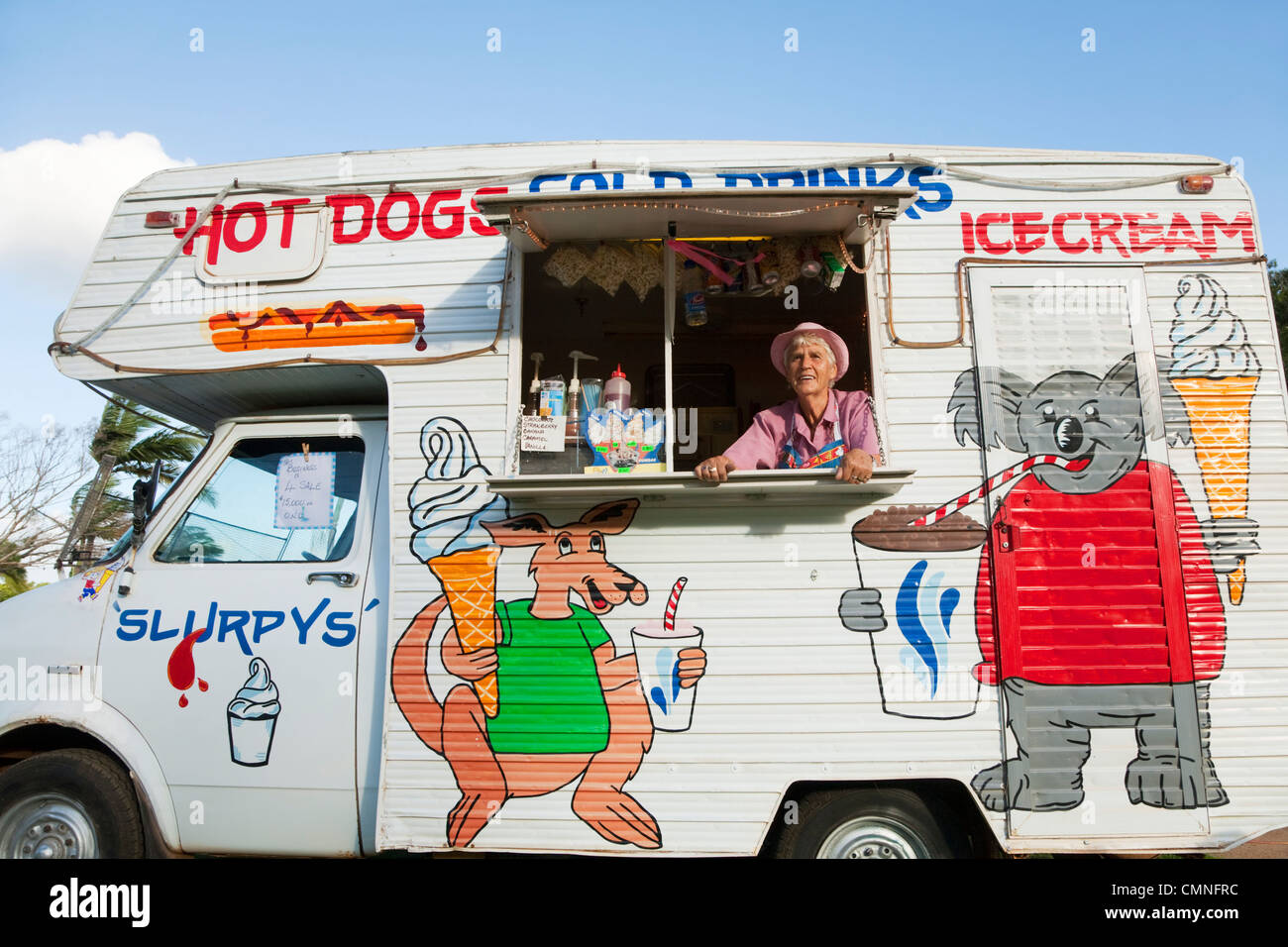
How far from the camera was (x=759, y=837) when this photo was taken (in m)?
3.13

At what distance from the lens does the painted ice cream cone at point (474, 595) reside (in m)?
3.34

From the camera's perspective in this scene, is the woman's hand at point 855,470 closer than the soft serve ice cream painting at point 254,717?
Yes

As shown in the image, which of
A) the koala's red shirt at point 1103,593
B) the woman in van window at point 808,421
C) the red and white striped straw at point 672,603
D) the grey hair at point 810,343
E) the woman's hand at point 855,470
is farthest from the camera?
the grey hair at point 810,343

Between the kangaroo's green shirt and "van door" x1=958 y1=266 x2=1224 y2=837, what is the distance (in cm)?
166

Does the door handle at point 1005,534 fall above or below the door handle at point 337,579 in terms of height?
above

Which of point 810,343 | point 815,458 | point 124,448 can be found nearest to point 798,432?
point 815,458

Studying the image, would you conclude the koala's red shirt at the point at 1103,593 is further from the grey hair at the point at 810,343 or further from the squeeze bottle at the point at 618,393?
the squeeze bottle at the point at 618,393

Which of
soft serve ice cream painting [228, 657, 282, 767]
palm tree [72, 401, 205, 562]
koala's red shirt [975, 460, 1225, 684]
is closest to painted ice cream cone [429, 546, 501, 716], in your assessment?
soft serve ice cream painting [228, 657, 282, 767]

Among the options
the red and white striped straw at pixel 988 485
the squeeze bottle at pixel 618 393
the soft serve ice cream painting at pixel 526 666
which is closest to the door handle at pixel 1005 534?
the red and white striped straw at pixel 988 485

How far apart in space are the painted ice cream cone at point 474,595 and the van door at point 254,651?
44 centimetres

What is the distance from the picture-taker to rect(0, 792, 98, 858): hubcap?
3387 mm

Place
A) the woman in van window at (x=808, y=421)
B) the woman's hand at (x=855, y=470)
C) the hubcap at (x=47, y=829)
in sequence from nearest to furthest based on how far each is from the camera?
the woman's hand at (x=855, y=470), the hubcap at (x=47, y=829), the woman in van window at (x=808, y=421)

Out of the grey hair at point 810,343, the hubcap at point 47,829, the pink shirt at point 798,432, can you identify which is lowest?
the hubcap at point 47,829

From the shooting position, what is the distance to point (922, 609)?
10.6ft
